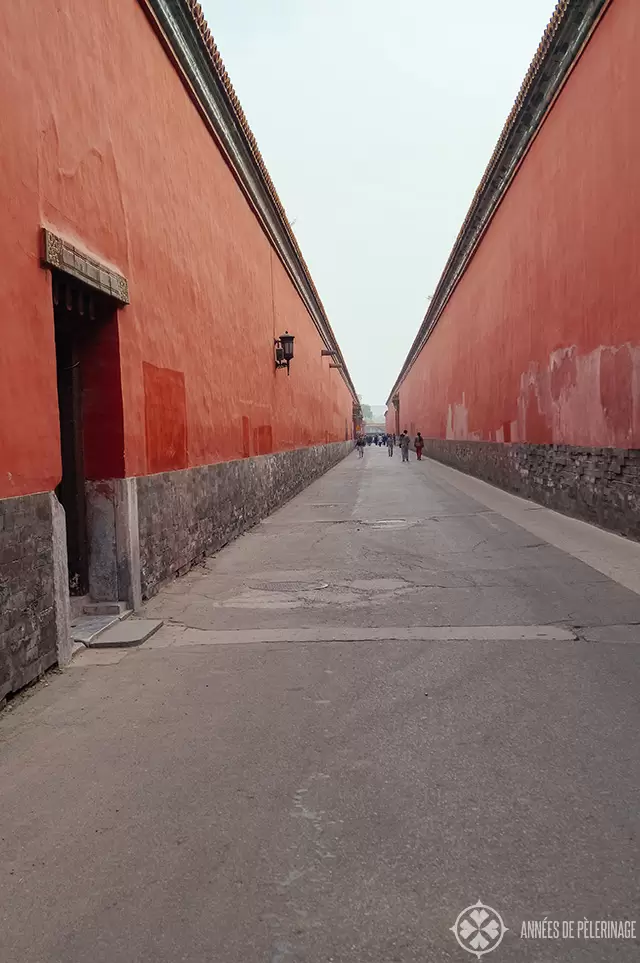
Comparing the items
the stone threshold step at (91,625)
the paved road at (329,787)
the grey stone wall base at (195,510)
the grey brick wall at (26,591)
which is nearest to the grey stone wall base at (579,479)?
the paved road at (329,787)

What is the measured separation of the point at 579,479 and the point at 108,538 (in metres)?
7.69

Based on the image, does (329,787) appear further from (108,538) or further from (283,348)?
(283,348)

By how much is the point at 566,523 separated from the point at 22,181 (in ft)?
28.3

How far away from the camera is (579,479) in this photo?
10.4 m

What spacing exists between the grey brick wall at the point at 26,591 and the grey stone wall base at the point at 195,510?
5.94ft

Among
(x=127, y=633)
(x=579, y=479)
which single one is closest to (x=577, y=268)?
(x=579, y=479)

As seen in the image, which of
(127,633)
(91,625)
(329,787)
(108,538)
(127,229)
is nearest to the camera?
(329,787)

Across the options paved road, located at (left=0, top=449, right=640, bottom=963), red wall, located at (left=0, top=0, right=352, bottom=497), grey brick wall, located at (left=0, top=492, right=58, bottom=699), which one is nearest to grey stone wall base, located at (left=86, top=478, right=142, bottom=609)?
red wall, located at (left=0, top=0, right=352, bottom=497)

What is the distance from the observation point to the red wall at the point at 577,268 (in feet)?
27.5

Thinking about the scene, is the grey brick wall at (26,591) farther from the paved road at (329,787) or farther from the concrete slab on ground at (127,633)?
the concrete slab on ground at (127,633)

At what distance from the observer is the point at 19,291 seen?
3.89 metres

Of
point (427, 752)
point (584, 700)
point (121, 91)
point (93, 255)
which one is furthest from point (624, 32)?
point (427, 752)

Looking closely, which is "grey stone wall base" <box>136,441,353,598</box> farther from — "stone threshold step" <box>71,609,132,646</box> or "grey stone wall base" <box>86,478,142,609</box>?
"stone threshold step" <box>71,609,132,646</box>

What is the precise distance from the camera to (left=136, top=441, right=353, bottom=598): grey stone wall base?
6.17 meters
